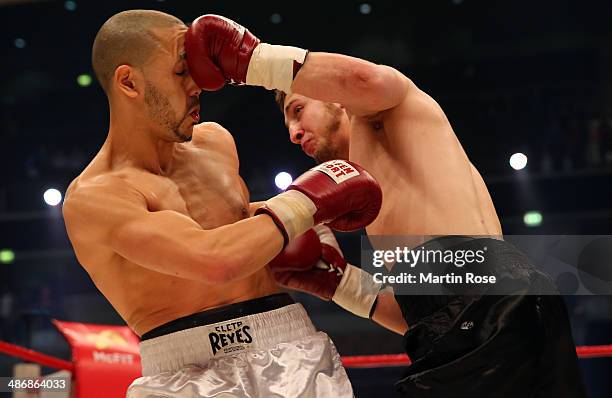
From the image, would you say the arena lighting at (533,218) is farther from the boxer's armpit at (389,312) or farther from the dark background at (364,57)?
the boxer's armpit at (389,312)

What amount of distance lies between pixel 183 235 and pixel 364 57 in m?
5.62

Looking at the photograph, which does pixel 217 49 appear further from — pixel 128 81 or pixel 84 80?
pixel 84 80

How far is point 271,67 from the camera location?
1685mm

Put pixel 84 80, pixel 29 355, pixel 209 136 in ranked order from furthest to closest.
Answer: pixel 84 80 < pixel 29 355 < pixel 209 136

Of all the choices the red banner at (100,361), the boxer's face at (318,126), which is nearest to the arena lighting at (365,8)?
the red banner at (100,361)

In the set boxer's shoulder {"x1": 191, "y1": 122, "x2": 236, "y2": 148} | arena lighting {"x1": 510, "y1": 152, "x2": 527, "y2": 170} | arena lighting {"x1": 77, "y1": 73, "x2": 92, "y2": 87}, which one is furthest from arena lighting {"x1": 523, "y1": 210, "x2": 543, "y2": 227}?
boxer's shoulder {"x1": 191, "y1": 122, "x2": 236, "y2": 148}

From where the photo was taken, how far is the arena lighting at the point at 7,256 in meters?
7.53

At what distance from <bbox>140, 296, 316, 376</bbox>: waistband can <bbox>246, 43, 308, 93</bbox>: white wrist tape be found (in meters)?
0.49

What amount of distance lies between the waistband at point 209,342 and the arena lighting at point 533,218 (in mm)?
5225

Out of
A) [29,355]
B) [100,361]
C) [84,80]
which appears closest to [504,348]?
[29,355]

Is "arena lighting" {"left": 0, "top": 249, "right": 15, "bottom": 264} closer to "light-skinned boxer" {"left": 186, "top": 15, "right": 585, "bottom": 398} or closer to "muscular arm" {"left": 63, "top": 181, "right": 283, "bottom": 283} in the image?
"light-skinned boxer" {"left": 186, "top": 15, "right": 585, "bottom": 398}

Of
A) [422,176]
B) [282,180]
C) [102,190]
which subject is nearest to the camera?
[102,190]

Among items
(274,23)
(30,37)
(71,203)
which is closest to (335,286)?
(71,203)

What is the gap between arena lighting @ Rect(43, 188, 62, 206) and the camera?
7.06m
